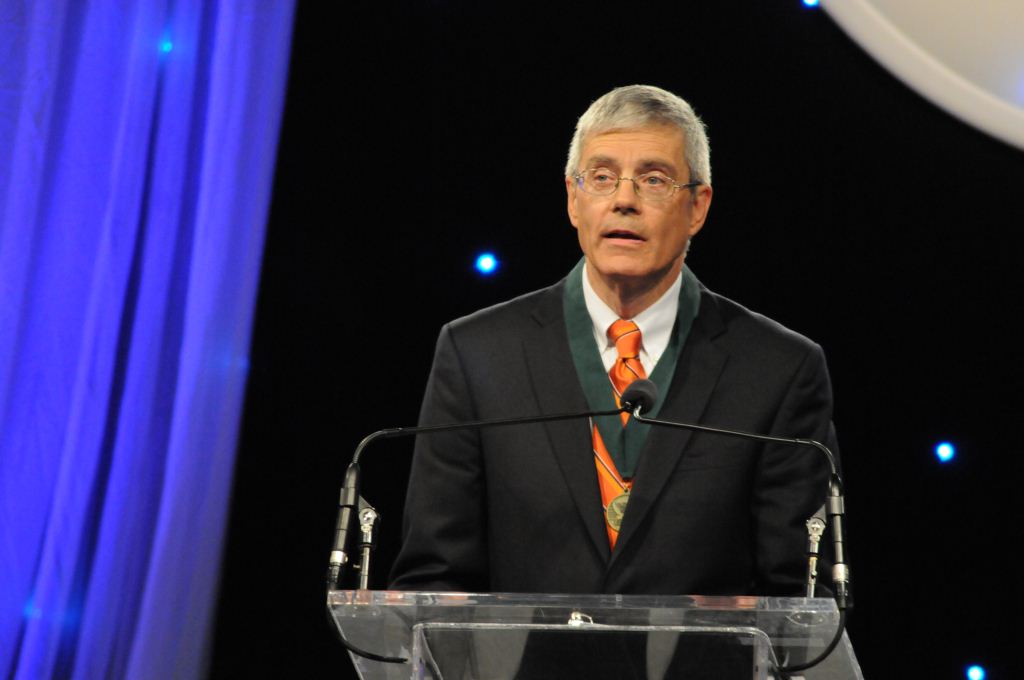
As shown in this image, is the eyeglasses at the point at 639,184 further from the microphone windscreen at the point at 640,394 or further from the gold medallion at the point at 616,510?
the microphone windscreen at the point at 640,394

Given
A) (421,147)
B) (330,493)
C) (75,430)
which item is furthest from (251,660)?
(421,147)

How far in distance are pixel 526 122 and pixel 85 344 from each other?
3.54ft

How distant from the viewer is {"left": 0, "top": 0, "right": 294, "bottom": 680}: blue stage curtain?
2.65m

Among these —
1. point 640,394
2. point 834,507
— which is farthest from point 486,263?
point 834,507

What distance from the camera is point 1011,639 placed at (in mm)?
2660

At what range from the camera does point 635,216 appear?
253 cm

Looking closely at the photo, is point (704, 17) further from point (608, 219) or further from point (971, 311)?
point (971, 311)

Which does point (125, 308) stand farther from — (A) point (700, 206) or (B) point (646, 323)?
(A) point (700, 206)

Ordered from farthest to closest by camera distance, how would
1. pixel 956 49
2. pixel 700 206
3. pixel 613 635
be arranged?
pixel 956 49 → pixel 700 206 → pixel 613 635

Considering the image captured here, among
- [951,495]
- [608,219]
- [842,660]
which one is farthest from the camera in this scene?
[951,495]

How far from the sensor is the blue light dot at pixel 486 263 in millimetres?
2852

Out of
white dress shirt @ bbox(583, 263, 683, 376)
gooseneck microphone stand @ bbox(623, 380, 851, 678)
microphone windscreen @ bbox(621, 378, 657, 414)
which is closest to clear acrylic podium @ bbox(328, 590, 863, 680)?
gooseneck microphone stand @ bbox(623, 380, 851, 678)

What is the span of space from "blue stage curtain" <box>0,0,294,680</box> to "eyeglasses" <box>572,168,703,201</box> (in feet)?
2.54

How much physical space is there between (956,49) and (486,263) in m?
1.17
